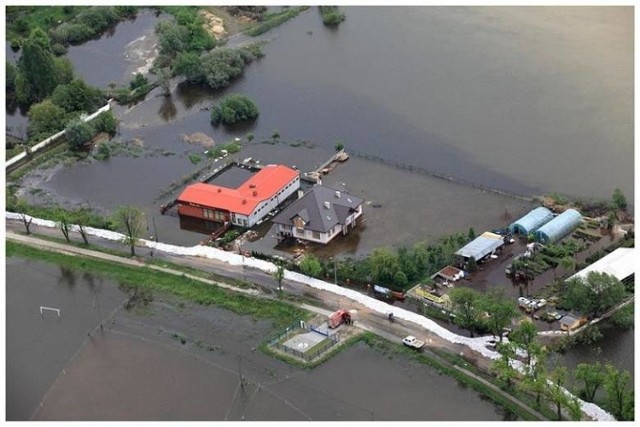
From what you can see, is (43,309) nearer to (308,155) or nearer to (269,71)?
(308,155)

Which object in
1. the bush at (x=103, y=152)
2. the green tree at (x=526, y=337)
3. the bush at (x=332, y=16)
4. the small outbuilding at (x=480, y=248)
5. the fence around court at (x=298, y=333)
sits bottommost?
the bush at (x=103, y=152)

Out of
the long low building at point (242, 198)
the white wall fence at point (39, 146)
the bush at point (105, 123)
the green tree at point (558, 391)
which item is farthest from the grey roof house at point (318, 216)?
the white wall fence at point (39, 146)

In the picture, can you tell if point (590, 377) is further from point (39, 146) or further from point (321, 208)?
point (39, 146)

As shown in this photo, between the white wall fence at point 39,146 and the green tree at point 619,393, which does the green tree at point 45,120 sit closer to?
the white wall fence at point 39,146

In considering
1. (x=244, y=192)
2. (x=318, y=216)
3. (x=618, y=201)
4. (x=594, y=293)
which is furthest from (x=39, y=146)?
(x=594, y=293)

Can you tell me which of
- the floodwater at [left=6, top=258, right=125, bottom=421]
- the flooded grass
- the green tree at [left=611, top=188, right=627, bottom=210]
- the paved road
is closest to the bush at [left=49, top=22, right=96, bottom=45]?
the paved road

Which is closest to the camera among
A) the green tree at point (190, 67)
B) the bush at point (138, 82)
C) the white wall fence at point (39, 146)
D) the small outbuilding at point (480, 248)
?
the small outbuilding at point (480, 248)

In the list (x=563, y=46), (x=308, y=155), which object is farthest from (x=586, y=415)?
(x=563, y=46)
